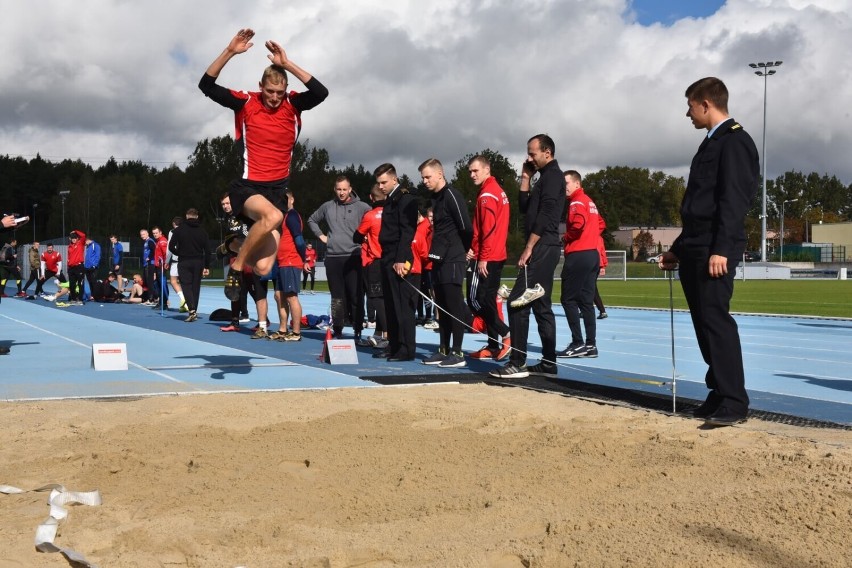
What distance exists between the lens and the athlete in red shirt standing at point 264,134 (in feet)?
22.9

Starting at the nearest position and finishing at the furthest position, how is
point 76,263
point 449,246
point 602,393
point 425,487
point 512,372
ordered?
point 425,487 < point 602,393 < point 512,372 < point 449,246 < point 76,263

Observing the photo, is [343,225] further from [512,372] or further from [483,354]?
[512,372]

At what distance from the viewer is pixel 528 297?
8117 millimetres

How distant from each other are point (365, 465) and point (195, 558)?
154 cm

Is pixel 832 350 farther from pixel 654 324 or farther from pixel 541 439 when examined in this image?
pixel 541 439

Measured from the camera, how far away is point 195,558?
3414mm

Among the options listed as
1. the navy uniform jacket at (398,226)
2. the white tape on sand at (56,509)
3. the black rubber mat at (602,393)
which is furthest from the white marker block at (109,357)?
the white tape on sand at (56,509)

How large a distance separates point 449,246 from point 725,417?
4206 mm

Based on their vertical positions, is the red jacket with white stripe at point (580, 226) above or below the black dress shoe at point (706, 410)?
above

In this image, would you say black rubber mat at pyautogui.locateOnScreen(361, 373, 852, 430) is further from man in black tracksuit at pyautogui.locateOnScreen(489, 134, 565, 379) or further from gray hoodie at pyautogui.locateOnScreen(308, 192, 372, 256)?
gray hoodie at pyautogui.locateOnScreen(308, 192, 372, 256)

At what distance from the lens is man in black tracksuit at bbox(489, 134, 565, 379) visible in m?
8.28

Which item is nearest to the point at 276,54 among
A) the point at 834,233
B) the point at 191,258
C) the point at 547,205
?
the point at 547,205

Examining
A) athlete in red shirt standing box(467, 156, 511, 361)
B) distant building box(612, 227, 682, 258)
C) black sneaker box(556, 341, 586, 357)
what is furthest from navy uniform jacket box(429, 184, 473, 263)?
distant building box(612, 227, 682, 258)

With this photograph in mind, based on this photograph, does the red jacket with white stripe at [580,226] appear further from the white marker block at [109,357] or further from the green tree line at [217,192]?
the green tree line at [217,192]
